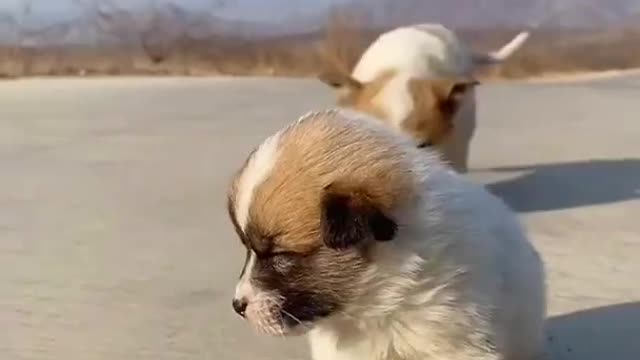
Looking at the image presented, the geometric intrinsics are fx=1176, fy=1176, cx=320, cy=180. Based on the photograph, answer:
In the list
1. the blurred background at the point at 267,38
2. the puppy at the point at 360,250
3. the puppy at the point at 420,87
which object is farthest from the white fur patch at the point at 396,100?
the blurred background at the point at 267,38

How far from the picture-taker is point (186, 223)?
5.09 metres

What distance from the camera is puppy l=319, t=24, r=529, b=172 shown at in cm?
472

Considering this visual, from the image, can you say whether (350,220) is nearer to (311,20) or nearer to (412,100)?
(412,100)

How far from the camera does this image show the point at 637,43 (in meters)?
22.6

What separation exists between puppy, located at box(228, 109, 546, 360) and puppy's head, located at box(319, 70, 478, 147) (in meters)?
2.17

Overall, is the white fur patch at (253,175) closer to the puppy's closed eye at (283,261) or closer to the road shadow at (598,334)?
the puppy's closed eye at (283,261)

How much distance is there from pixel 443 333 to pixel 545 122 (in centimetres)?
704

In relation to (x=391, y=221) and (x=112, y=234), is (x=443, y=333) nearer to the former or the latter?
(x=391, y=221)

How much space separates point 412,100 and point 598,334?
1770mm

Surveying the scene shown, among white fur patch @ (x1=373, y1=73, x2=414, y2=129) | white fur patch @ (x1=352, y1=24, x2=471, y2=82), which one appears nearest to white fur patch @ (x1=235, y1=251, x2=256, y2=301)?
white fur patch @ (x1=373, y1=73, x2=414, y2=129)

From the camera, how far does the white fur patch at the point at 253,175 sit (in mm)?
2367

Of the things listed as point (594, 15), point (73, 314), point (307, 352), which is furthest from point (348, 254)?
point (594, 15)

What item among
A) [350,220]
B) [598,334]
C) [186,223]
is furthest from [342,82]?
[350,220]

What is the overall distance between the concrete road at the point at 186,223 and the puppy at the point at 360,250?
70cm
